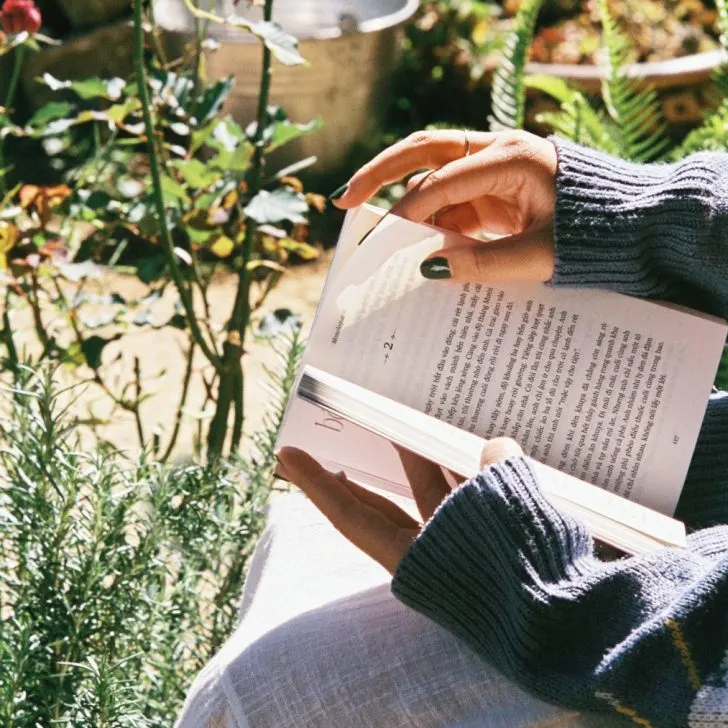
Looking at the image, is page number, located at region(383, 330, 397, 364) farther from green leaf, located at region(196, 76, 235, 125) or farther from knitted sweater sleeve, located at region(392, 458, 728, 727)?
green leaf, located at region(196, 76, 235, 125)

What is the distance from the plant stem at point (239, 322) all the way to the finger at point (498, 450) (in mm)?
649

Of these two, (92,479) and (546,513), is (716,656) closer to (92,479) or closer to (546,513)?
(546,513)

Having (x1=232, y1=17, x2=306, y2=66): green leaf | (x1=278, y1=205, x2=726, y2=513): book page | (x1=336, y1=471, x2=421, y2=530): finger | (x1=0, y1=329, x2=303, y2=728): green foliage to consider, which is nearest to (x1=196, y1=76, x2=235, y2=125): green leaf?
(x1=232, y1=17, x2=306, y2=66): green leaf

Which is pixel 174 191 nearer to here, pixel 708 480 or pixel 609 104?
pixel 708 480

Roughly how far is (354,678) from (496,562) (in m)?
0.19

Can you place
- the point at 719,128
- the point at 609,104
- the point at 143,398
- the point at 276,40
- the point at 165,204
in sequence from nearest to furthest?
the point at 276,40
the point at 165,204
the point at 143,398
the point at 719,128
the point at 609,104

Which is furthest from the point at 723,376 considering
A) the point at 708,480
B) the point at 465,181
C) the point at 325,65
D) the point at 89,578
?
the point at 325,65

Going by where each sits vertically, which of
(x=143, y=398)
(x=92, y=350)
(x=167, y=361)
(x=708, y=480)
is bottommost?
(x=167, y=361)

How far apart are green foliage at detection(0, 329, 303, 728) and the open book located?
30cm

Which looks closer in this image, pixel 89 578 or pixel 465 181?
pixel 465 181

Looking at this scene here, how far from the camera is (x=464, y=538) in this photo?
92 cm

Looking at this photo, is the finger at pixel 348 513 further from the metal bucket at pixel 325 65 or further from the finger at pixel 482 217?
the metal bucket at pixel 325 65

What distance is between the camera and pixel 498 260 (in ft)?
3.32

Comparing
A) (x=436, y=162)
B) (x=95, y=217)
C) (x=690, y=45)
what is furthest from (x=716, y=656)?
(x=690, y=45)
